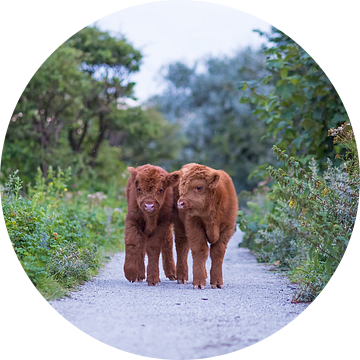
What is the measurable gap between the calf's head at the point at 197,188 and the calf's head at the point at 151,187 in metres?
0.33

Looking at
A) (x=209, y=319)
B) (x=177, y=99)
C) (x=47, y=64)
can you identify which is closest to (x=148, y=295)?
(x=209, y=319)

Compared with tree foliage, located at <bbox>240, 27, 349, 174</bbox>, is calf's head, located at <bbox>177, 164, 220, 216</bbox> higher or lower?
lower

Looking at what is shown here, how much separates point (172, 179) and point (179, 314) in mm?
2375

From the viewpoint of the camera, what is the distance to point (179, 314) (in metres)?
5.09

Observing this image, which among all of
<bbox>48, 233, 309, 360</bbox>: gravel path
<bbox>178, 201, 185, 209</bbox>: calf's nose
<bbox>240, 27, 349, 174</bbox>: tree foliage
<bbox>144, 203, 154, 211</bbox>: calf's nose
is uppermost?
<bbox>240, 27, 349, 174</bbox>: tree foliage

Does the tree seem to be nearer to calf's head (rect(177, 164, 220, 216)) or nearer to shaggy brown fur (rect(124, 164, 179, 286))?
shaggy brown fur (rect(124, 164, 179, 286))

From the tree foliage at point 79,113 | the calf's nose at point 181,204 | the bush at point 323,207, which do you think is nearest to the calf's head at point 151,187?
the calf's nose at point 181,204

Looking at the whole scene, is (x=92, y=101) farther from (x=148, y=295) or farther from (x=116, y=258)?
(x=148, y=295)

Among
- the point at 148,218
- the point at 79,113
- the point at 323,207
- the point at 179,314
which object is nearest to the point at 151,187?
the point at 148,218

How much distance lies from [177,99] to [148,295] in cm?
2381

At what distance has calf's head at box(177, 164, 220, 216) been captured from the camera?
21.4 feet

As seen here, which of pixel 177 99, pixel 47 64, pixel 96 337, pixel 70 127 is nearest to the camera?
pixel 96 337

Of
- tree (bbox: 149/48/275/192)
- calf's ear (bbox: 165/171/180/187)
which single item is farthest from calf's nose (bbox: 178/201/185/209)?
tree (bbox: 149/48/275/192)

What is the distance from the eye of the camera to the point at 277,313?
5.24m
